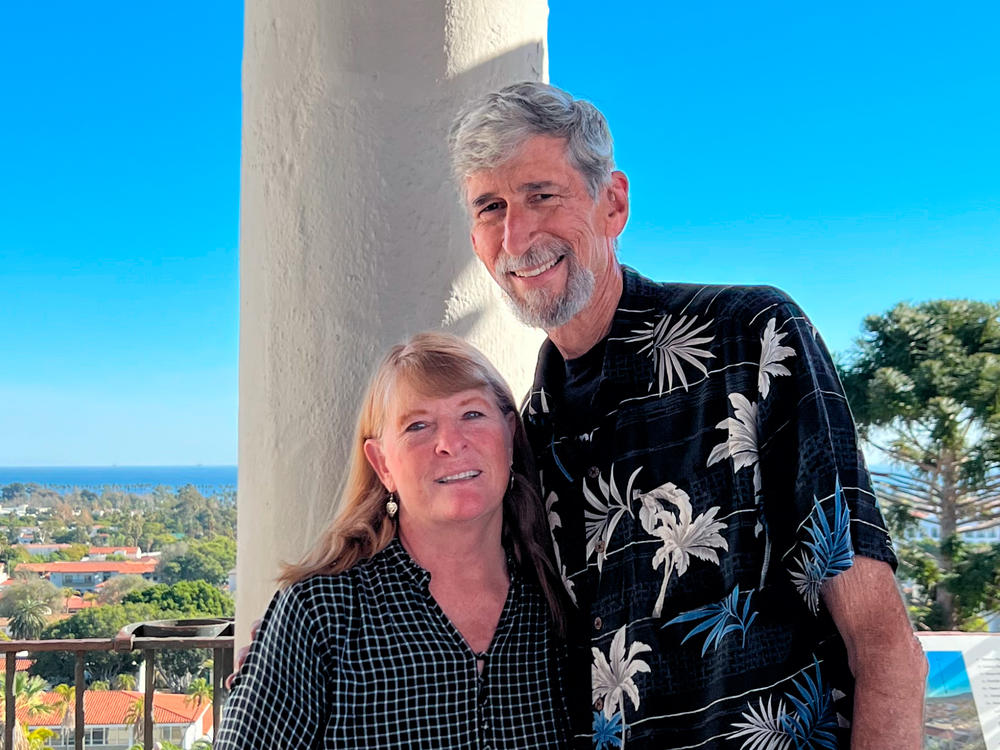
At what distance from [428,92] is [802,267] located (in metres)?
30.4

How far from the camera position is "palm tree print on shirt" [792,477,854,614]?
1389 millimetres

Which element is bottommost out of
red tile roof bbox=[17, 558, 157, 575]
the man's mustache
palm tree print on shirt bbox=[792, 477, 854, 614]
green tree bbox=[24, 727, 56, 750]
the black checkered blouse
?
green tree bbox=[24, 727, 56, 750]

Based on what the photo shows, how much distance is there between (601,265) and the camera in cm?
179

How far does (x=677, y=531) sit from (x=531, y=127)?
0.74 meters

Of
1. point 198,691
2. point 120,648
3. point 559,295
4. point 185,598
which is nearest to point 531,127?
point 559,295

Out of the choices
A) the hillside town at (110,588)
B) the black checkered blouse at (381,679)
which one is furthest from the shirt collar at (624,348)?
the hillside town at (110,588)

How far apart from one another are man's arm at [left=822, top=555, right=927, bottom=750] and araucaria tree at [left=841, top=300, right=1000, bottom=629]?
10089mm

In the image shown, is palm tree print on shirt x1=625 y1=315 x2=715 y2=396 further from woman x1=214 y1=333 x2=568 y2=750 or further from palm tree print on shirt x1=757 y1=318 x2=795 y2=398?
woman x1=214 y1=333 x2=568 y2=750

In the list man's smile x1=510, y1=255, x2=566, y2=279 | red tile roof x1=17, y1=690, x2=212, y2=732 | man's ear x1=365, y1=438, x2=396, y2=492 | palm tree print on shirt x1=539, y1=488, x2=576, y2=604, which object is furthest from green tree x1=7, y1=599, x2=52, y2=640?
man's smile x1=510, y1=255, x2=566, y2=279

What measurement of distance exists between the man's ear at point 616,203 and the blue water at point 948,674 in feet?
6.46

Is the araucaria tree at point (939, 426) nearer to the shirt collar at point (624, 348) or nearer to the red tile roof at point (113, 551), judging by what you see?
the red tile roof at point (113, 551)

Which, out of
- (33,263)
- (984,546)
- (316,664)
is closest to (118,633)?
(316,664)

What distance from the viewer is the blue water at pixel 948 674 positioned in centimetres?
298

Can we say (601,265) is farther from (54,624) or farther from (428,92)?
(54,624)
